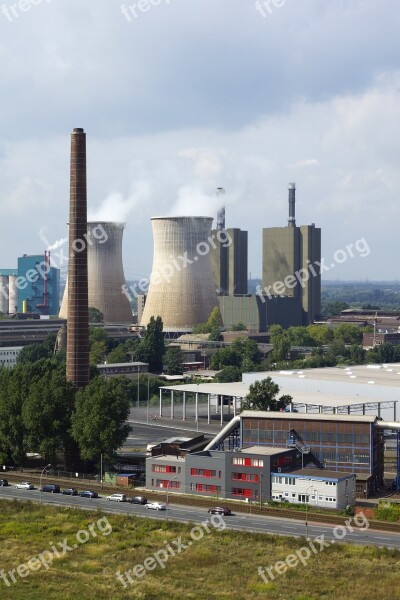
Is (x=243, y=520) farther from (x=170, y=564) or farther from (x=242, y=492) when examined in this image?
(x=170, y=564)

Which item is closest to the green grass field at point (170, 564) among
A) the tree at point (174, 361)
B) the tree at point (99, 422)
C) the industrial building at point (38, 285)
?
the tree at point (99, 422)

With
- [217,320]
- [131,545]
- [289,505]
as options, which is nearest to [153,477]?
[289,505]

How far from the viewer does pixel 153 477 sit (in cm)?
4269

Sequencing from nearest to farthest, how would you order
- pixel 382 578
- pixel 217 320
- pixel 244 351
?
1. pixel 382 578
2. pixel 244 351
3. pixel 217 320

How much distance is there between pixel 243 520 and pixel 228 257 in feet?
367

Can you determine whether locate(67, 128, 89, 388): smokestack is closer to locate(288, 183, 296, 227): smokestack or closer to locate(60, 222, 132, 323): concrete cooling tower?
locate(60, 222, 132, 323): concrete cooling tower

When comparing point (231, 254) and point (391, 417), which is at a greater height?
point (231, 254)

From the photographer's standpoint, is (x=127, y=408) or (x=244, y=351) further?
(x=244, y=351)

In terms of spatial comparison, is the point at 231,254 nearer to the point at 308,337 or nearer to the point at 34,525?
the point at 308,337

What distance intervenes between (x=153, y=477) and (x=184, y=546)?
9.56m

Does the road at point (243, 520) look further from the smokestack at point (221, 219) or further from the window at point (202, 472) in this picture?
the smokestack at point (221, 219)

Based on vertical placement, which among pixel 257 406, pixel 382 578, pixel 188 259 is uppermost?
pixel 188 259

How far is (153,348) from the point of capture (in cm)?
9062

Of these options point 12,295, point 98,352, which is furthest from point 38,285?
point 98,352
